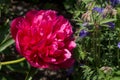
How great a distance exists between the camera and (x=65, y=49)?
5.14 feet

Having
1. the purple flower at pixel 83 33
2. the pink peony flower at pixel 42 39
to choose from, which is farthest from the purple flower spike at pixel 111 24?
the pink peony flower at pixel 42 39

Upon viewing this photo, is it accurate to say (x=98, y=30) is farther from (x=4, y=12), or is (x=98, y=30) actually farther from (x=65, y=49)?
(x=4, y=12)

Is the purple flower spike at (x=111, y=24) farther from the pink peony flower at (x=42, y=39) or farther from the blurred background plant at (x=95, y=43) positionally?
the pink peony flower at (x=42, y=39)

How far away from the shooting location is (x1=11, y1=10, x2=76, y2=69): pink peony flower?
1482 mm

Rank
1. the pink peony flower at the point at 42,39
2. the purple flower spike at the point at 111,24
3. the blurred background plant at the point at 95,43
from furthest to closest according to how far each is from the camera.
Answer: the purple flower spike at the point at 111,24, the blurred background plant at the point at 95,43, the pink peony flower at the point at 42,39

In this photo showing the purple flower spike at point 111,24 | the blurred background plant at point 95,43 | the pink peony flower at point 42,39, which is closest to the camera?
the pink peony flower at point 42,39

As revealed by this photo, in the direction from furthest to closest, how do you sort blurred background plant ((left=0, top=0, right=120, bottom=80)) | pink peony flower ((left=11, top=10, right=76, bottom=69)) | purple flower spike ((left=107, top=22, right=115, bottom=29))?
Result: purple flower spike ((left=107, top=22, right=115, bottom=29)) < blurred background plant ((left=0, top=0, right=120, bottom=80)) < pink peony flower ((left=11, top=10, right=76, bottom=69))

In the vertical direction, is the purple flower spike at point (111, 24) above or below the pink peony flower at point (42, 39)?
below

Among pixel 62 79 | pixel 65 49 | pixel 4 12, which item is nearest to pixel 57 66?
pixel 65 49

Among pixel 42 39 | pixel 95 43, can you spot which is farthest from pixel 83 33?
pixel 42 39

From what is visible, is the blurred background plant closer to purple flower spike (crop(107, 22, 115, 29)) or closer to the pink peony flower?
purple flower spike (crop(107, 22, 115, 29))

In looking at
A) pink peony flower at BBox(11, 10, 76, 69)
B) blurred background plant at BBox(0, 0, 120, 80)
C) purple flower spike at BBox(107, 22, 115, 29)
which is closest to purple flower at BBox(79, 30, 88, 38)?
blurred background plant at BBox(0, 0, 120, 80)

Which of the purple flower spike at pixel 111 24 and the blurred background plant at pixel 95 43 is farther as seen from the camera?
the purple flower spike at pixel 111 24

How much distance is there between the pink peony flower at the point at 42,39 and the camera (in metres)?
1.48
